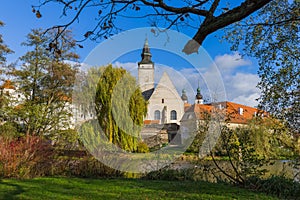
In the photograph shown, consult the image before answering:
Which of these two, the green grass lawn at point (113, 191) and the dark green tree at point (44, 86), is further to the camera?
the dark green tree at point (44, 86)

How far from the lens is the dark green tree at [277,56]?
604 cm

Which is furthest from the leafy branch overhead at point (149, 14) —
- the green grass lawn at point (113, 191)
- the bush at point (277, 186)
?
the bush at point (277, 186)

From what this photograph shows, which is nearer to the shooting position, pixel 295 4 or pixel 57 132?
pixel 295 4

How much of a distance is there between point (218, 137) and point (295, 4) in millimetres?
3443

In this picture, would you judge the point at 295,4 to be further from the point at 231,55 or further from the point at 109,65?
the point at 109,65

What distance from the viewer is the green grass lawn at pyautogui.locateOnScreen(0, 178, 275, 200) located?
17.1 ft

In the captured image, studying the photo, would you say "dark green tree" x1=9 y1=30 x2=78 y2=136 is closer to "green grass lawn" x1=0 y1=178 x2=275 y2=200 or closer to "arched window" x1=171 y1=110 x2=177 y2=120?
"arched window" x1=171 y1=110 x2=177 y2=120

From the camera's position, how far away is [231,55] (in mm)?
7203

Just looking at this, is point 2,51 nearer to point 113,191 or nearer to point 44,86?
point 44,86

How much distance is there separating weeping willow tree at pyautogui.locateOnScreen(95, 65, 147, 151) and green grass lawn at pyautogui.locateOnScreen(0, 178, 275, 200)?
226 inches

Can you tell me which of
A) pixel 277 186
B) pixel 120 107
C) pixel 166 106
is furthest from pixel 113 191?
pixel 166 106

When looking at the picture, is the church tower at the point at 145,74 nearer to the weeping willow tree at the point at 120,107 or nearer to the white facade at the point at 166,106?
the weeping willow tree at the point at 120,107

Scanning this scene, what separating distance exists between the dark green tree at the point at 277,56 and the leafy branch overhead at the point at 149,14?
3.45 m

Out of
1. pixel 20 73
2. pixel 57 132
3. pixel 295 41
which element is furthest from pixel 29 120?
pixel 295 41
